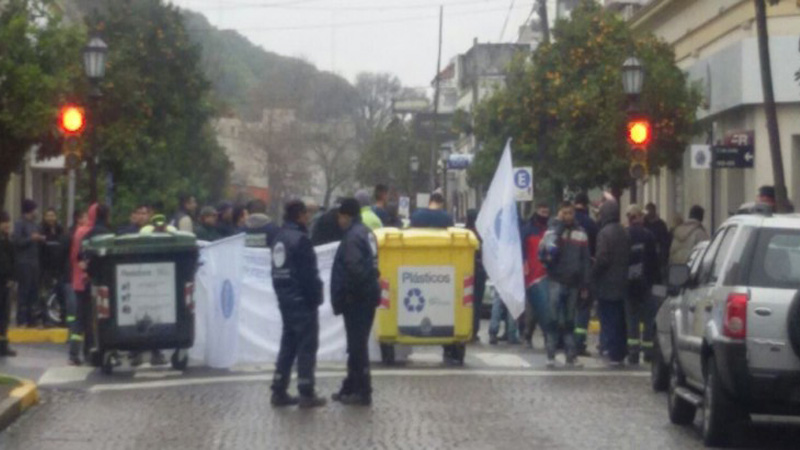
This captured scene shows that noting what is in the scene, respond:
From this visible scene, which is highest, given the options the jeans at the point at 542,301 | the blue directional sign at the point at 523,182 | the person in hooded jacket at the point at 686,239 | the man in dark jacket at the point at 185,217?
the blue directional sign at the point at 523,182

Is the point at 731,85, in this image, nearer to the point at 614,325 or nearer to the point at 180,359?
the point at 614,325

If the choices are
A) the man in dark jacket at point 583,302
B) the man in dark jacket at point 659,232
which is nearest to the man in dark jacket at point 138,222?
the man in dark jacket at point 583,302

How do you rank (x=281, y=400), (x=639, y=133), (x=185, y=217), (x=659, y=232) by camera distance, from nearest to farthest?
(x=281, y=400), (x=659, y=232), (x=185, y=217), (x=639, y=133)

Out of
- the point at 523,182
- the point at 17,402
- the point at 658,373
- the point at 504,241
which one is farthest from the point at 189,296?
the point at 523,182

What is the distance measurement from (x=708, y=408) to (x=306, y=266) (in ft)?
14.2

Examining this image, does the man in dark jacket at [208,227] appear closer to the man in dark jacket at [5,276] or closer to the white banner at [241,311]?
the man in dark jacket at [5,276]

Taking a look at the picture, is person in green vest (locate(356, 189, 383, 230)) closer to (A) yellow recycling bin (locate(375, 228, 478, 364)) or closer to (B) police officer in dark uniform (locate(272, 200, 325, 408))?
(A) yellow recycling bin (locate(375, 228, 478, 364))

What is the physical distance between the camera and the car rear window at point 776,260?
13031 mm

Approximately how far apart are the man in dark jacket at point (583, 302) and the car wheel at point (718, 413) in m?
7.52

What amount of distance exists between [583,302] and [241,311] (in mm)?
3929

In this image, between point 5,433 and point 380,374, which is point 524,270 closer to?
point 380,374

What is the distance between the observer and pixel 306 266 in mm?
16469

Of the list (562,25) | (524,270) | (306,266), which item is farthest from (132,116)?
(306,266)

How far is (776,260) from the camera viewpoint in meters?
13.2
